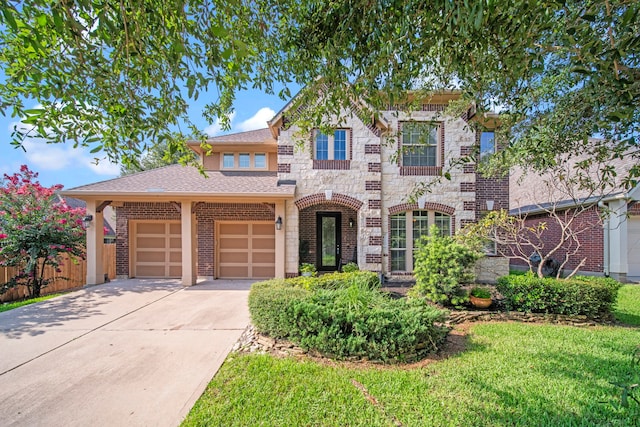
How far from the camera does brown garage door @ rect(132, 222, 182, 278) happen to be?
10.9 m

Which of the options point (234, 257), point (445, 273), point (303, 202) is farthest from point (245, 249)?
point (445, 273)

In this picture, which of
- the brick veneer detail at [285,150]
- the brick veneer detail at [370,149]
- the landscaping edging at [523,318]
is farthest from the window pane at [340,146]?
the landscaping edging at [523,318]

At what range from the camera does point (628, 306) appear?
7.43m

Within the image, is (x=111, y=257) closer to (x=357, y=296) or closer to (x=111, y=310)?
(x=111, y=310)

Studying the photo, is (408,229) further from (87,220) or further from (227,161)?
(87,220)

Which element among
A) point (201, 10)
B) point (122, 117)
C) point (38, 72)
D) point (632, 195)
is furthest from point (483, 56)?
point (632, 195)

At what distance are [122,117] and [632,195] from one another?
15.9 meters

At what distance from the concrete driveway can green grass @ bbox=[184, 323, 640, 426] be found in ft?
Answer: 1.81

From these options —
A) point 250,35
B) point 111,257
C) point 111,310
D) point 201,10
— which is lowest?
point 111,310

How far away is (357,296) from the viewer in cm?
482

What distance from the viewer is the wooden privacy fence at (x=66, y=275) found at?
8.37 m

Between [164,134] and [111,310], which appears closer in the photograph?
[164,134]

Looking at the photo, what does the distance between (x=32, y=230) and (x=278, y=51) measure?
9.45 m

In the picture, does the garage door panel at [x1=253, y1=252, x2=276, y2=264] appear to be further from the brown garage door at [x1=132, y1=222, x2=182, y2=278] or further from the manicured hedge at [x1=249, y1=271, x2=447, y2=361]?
the manicured hedge at [x1=249, y1=271, x2=447, y2=361]
